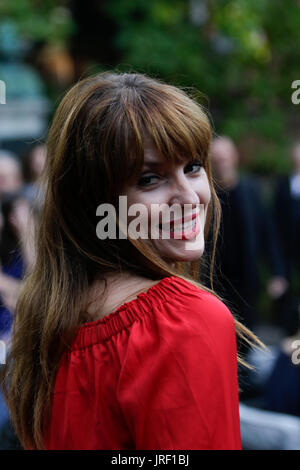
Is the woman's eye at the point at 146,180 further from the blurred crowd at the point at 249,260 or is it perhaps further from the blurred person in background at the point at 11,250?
the blurred person in background at the point at 11,250

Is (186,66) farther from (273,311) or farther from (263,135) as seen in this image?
(273,311)

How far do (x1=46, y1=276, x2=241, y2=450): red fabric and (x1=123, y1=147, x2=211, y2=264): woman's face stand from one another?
0.12 meters

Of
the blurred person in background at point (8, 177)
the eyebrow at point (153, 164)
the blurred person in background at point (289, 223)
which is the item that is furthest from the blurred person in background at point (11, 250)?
the blurred person in background at point (289, 223)

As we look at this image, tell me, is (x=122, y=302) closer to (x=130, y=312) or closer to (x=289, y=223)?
(x=130, y=312)

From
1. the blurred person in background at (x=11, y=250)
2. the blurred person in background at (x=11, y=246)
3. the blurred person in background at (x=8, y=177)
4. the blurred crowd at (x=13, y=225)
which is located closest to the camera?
the blurred crowd at (x=13, y=225)

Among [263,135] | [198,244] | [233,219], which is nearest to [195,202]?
[198,244]

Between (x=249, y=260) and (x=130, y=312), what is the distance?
3.62m

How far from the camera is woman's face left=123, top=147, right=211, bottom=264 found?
131 centimetres

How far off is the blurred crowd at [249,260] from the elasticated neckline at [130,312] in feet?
2.94

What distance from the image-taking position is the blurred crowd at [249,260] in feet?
9.24

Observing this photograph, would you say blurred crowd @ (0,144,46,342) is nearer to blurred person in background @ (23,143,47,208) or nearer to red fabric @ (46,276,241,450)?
blurred person in background @ (23,143,47,208)

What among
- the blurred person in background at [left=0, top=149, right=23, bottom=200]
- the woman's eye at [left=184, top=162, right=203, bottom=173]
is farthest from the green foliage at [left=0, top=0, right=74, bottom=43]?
the woman's eye at [left=184, top=162, right=203, bottom=173]

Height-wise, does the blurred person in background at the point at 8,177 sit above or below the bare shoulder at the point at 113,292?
above

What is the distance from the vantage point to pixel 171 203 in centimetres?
134
